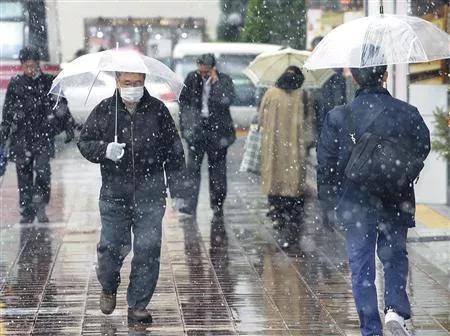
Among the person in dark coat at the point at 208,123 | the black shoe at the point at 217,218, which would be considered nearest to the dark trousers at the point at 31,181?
the person in dark coat at the point at 208,123

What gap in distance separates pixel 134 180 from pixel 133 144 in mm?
241

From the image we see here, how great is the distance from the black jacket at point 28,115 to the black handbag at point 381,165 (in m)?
6.23

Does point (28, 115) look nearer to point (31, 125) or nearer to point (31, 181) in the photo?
point (31, 125)

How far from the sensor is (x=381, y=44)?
7.55 meters

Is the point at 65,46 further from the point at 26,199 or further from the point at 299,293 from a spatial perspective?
the point at 299,293

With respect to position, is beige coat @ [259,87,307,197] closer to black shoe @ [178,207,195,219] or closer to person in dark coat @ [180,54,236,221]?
person in dark coat @ [180,54,236,221]

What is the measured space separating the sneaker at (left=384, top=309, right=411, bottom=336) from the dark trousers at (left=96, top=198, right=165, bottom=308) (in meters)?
1.75

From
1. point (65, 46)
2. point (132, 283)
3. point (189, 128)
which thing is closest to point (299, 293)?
point (132, 283)

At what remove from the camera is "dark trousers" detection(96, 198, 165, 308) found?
826 cm

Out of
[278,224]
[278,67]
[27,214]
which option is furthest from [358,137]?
[278,67]

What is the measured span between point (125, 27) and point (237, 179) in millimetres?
27258

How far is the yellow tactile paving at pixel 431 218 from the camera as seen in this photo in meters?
12.4

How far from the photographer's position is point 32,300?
9016 mm

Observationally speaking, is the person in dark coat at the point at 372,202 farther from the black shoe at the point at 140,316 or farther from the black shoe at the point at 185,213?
the black shoe at the point at 185,213
